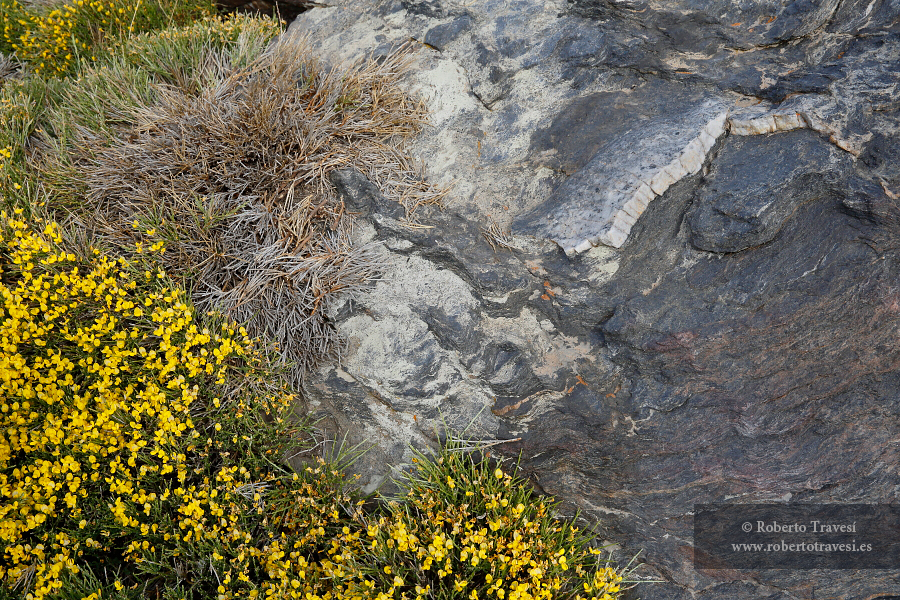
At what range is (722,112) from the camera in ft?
10.2

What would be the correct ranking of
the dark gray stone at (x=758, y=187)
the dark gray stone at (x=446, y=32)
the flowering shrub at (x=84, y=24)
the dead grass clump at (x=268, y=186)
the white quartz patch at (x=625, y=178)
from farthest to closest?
the flowering shrub at (x=84, y=24)
the dark gray stone at (x=446, y=32)
the dead grass clump at (x=268, y=186)
the white quartz patch at (x=625, y=178)
the dark gray stone at (x=758, y=187)

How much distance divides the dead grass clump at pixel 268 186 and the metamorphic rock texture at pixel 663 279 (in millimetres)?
172

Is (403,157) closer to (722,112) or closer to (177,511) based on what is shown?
(722,112)

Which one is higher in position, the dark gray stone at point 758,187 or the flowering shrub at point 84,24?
the dark gray stone at point 758,187

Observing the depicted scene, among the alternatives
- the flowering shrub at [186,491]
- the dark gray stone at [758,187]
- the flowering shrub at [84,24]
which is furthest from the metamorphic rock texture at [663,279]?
the flowering shrub at [84,24]

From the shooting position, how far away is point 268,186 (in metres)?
3.61

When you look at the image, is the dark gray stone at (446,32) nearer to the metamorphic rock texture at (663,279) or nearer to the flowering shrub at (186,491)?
the metamorphic rock texture at (663,279)

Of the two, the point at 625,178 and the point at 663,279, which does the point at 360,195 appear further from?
the point at 663,279

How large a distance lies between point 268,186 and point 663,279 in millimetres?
2501

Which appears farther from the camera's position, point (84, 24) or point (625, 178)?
point (84, 24)

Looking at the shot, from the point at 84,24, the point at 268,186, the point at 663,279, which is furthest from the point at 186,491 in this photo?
the point at 84,24

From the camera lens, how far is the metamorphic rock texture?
2.90 meters

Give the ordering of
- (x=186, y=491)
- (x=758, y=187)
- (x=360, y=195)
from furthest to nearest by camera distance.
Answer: (x=360, y=195) → (x=186, y=491) → (x=758, y=187)

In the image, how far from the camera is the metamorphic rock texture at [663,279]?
9.53 ft
